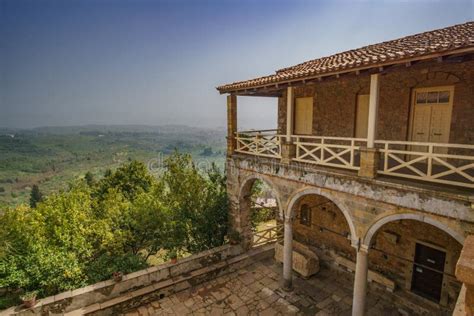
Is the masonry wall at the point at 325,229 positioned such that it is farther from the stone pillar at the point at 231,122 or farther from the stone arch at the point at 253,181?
the stone pillar at the point at 231,122

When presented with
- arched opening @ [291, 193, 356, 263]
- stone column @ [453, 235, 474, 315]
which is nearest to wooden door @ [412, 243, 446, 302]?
arched opening @ [291, 193, 356, 263]

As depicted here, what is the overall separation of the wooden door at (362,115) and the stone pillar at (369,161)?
3335 millimetres

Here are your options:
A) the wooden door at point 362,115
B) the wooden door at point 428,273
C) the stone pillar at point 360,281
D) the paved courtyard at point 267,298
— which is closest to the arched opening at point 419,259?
the wooden door at point 428,273

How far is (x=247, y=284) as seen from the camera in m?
9.82

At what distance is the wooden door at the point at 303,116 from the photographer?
11195 mm

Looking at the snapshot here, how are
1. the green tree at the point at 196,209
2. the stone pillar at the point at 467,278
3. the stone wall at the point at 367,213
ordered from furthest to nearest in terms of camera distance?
the green tree at the point at 196,209 → the stone wall at the point at 367,213 → the stone pillar at the point at 467,278

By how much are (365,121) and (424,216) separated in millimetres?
4613

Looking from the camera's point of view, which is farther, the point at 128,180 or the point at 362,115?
the point at 128,180

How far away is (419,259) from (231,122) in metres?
8.21

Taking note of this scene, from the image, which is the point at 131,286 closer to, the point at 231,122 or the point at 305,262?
the point at 305,262

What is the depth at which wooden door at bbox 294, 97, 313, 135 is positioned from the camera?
36.7 ft

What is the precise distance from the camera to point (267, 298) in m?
9.02

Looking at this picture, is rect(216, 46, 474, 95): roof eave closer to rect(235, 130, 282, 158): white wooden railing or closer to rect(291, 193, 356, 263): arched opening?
rect(235, 130, 282, 158): white wooden railing

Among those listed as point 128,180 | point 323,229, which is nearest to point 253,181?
point 323,229
